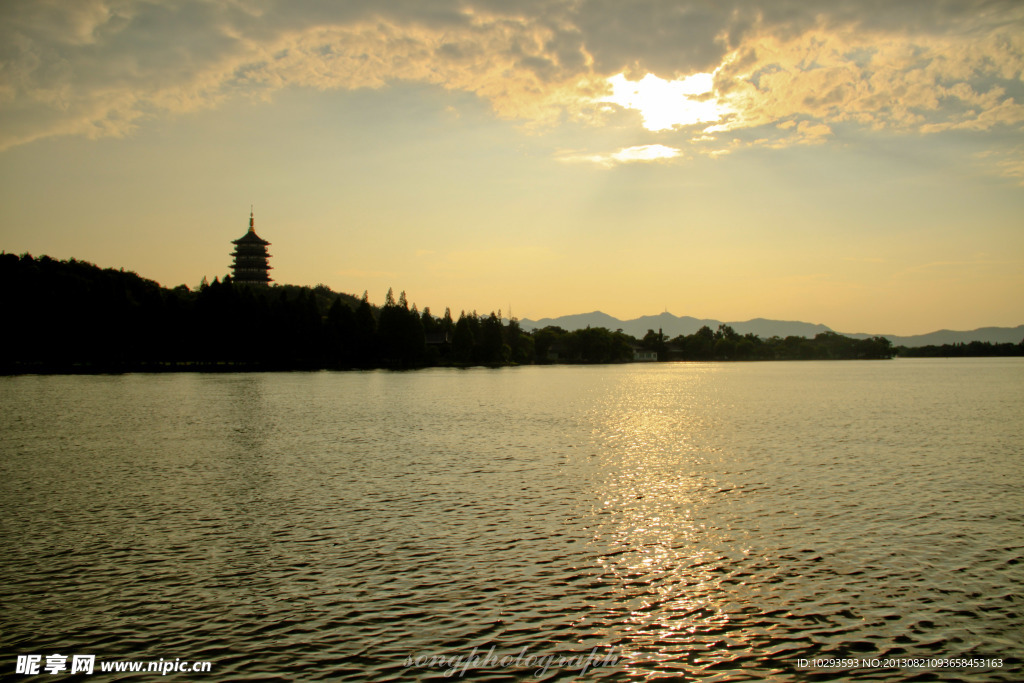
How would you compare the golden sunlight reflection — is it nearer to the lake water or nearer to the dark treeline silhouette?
the lake water

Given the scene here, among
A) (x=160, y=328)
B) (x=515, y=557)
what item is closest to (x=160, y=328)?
(x=160, y=328)

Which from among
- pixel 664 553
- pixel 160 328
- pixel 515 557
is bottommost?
pixel 664 553

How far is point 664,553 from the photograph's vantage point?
595 inches

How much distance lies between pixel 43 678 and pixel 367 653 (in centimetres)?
466

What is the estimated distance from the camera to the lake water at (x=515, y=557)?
10141 mm

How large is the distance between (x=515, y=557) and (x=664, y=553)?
3.58 m

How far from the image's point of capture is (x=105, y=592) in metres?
12.4

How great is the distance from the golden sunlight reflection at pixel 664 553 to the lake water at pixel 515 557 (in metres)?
0.07

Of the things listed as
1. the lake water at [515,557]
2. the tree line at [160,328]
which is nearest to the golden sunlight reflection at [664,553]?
the lake water at [515,557]

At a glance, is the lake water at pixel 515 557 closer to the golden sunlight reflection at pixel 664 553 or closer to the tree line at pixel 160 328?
the golden sunlight reflection at pixel 664 553

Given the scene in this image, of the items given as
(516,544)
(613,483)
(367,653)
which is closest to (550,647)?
(367,653)

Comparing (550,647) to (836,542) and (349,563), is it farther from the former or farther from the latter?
(836,542)

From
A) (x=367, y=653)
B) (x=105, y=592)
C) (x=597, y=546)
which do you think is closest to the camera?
(x=367, y=653)

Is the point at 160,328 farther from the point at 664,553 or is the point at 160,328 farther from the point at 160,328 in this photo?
the point at 664,553
